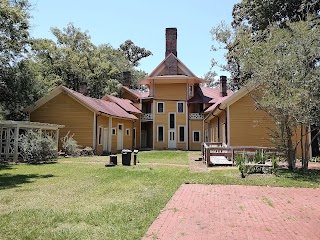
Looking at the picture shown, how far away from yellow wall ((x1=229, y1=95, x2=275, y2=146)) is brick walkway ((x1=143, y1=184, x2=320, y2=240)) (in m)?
10.9

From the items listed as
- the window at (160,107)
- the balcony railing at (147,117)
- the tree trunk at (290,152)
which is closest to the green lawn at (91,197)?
the tree trunk at (290,152)

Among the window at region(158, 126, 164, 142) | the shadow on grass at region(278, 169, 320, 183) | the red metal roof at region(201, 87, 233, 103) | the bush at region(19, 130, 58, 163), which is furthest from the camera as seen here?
the red metal roof at region(201, 87, 233, 103)

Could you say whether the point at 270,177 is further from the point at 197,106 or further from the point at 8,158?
the point at 197,106

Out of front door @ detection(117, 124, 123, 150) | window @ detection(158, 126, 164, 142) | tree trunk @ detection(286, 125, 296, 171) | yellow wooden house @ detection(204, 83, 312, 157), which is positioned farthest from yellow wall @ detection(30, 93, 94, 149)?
tree trunk @ detection(286, 125, 296, 171)

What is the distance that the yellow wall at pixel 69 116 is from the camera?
1021 inches

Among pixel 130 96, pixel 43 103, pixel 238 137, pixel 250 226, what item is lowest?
pixel 250 226

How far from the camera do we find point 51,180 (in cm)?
1236

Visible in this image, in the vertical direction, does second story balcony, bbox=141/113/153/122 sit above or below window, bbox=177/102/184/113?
below

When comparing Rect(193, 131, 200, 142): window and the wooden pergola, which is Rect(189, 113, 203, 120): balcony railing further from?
the wooden pergola

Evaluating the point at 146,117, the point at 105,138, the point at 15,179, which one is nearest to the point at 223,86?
the point at 146,117

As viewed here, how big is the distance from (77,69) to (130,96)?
7674 millimetres

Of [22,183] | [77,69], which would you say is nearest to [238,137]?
[22,183]

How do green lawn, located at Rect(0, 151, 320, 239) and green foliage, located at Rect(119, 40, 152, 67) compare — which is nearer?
green lawn, located at Rect(0, 151, 320, 239)

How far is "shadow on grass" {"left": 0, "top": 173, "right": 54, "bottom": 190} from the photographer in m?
11.3
